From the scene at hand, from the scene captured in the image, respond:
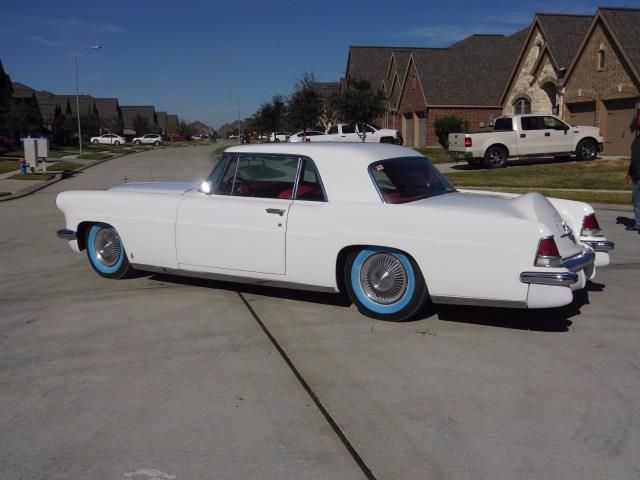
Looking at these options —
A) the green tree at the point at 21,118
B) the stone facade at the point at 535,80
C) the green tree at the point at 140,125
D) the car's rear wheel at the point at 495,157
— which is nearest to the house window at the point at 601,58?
the stone facade at the point at 535,80

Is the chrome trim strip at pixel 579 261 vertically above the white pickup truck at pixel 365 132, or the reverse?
the white pickup truck at pixel 365 132

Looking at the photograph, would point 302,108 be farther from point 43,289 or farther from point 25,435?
point 25,435

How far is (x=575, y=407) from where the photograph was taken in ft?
12.9

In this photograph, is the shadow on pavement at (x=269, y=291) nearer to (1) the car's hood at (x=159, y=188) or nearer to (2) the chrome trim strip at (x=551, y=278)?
(1) the car's hood at (x=159, y=188)

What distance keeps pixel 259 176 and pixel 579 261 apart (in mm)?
2912

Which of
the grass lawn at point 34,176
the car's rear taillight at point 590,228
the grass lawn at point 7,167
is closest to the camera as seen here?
the car's rear taillight at point 590,228

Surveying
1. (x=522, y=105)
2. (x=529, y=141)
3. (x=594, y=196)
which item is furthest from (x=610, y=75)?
(x=594, y=196)

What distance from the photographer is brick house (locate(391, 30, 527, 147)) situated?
39.6 m

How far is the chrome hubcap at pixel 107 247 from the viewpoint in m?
6.98

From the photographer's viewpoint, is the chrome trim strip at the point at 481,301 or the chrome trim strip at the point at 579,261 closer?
the chrome trim strip at the point at 481,301

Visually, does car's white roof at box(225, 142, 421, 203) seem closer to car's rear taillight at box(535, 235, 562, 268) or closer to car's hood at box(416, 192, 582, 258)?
car's hood at box(416, 192, 582, 258)

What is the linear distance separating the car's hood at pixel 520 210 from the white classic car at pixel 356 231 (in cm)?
1

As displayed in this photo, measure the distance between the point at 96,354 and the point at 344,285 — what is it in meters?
2.08

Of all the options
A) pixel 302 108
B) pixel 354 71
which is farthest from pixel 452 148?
pixel 354 71
